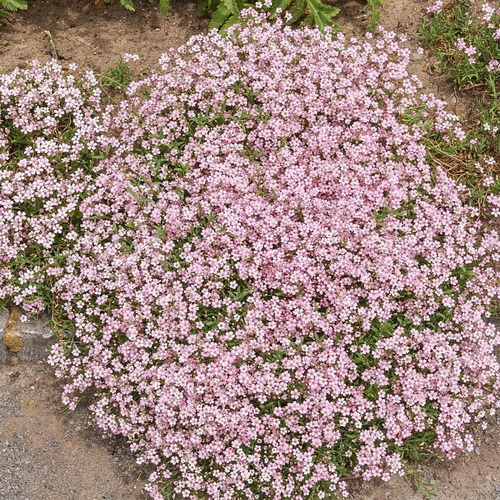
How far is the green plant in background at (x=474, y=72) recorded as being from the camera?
644cm

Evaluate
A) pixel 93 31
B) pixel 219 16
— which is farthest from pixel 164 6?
pixel 93 31

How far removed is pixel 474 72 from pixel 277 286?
390cm

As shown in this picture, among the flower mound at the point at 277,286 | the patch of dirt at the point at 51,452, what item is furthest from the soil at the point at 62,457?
the flower mound at the point at 277,286

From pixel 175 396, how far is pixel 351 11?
5574mm

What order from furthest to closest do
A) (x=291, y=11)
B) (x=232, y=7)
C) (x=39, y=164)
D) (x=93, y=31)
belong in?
1. (x=93, y=31)
2. (x=291, y=11)
3. (x=232, y=7)
4. (x=39, y=164)

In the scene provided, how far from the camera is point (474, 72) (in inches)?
270

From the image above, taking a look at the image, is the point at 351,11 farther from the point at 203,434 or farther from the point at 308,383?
the point at 203,434

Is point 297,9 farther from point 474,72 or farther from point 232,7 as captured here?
point 474,72

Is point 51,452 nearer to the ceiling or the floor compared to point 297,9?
nearer to the floor

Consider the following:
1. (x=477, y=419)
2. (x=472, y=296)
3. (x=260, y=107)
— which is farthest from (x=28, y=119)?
(x=477, y=419)

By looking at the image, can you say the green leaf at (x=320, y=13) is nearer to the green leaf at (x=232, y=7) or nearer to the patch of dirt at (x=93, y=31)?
the green leaf at (x=232, y=7)

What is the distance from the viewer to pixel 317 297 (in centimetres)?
558

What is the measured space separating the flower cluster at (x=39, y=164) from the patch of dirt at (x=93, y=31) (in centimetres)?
57

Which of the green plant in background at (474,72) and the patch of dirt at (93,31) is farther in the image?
the patch of dirt at (93,31)
